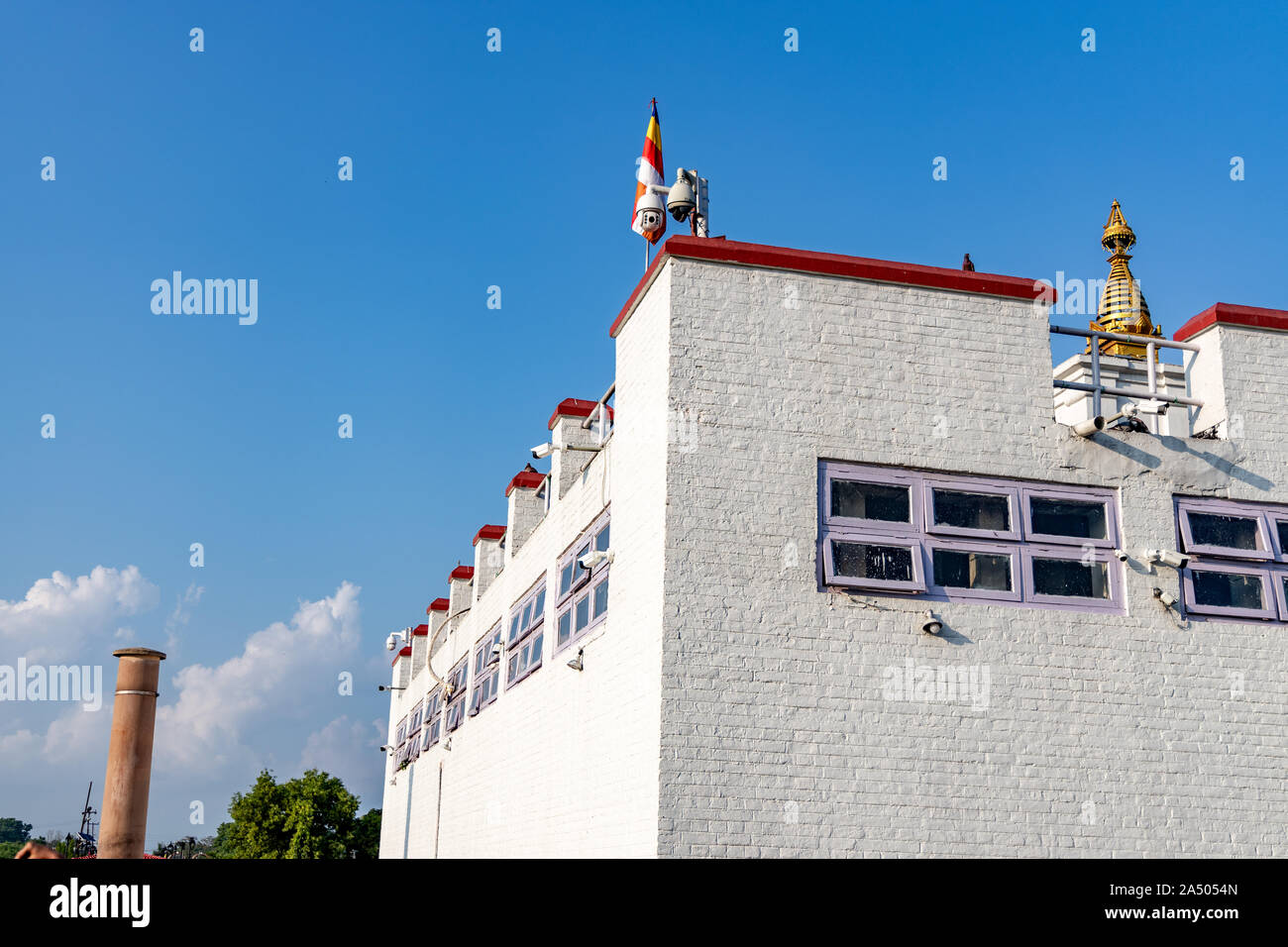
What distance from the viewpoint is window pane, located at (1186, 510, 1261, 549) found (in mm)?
12992

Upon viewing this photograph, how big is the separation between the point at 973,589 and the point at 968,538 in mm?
521

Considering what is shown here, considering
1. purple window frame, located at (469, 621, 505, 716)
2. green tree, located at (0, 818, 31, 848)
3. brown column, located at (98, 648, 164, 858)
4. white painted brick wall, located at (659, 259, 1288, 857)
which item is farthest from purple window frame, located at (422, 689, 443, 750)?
green tree, located at (0, 818, 31, 848)

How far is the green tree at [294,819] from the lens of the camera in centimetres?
4731

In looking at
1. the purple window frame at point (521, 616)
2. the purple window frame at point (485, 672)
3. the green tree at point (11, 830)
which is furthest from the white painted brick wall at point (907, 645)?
the green tree at point (11, 830)

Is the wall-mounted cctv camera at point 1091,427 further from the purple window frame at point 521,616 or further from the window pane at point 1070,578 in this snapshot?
the purple window frame at point 521,616

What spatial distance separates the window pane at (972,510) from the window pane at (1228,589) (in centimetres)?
215

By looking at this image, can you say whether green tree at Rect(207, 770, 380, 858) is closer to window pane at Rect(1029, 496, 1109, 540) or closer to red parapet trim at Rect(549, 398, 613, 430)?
red parapet trim at Rect(549, 398, 613, 430)

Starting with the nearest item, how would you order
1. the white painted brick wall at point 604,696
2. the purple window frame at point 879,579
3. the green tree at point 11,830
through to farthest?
the white painted brick wall at point 604,696 → the purple window frame at point 879,579 → the green tree at point 11,830

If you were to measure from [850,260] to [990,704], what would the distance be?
4673 millimetres

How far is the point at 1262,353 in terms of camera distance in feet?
45.1

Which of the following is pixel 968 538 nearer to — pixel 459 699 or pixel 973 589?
pixel 973 589

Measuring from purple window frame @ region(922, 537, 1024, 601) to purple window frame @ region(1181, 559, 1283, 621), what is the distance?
1839 mm
